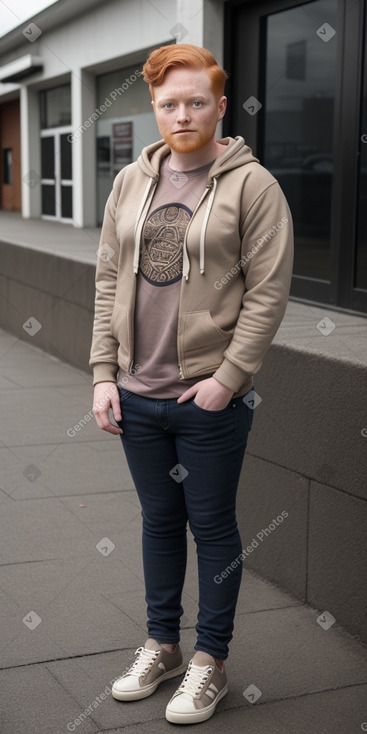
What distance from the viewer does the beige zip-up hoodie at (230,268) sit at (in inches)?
104

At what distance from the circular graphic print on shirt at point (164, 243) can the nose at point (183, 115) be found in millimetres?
236

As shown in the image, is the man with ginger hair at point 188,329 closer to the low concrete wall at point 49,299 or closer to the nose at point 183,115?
the nose at point 183,115

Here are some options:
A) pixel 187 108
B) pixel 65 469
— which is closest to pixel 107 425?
pixel 187 108

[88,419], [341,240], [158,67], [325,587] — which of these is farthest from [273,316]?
[341,240]

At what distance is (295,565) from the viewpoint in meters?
3.78

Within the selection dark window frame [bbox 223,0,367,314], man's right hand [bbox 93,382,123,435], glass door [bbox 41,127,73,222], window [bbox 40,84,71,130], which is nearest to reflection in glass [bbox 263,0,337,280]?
dark window frame [bbox 223,0,367,314]

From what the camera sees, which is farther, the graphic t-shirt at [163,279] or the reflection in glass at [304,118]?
the reflection in glass at [304,118]

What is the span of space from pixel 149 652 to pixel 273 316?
1157mm

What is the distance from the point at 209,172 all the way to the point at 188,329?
1.45 feet

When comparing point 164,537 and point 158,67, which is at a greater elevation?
point 158,67

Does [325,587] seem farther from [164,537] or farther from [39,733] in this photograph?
[39,733]

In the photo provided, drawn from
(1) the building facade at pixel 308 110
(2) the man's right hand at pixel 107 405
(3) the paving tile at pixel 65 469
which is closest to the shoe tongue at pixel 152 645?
(2) the man's right hand at pixel 107 405

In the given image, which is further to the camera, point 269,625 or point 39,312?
point 39,312

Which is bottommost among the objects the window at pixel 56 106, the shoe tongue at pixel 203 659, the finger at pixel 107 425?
the shoe tongue at pixel 203 659
